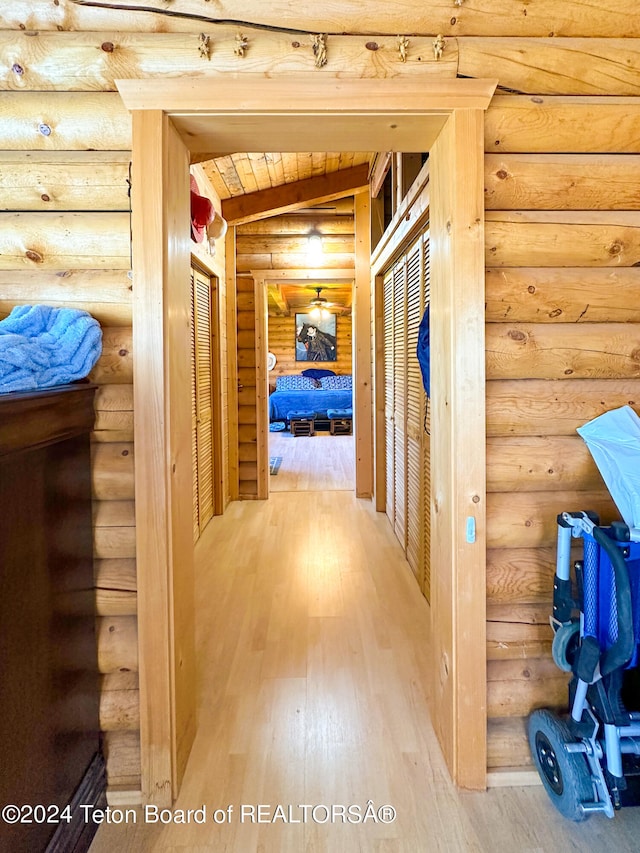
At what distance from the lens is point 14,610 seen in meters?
1.05

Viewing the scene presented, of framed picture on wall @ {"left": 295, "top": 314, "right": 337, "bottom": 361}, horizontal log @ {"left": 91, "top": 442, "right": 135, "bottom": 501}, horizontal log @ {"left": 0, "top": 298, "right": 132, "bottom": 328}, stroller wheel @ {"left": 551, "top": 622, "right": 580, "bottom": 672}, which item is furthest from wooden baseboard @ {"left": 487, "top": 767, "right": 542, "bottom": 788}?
framed picture on wall @ {"left": 295, "top": 314, "right": 337, "bottom": 361}

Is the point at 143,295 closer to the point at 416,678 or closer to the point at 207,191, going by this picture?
the point at 416,678

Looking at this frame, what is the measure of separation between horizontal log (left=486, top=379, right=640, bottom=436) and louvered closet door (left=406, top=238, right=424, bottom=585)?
1092mm

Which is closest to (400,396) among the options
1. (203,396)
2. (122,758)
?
(203,396)

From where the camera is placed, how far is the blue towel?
3.59 ft

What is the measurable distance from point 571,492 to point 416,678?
3.43ft

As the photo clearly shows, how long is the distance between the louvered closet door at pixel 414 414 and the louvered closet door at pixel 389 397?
0.67 m

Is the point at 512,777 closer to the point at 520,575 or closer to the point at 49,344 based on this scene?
the point at 520,575

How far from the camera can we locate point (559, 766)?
127cm

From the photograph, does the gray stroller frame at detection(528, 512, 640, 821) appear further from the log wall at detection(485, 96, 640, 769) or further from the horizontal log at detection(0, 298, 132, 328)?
the horizontal log at detection(0, 298, 132, 328)

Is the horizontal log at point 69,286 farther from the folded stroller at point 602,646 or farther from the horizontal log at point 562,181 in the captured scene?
the folded stroller at point 602,646

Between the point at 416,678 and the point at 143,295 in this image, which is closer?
the point at 143,295

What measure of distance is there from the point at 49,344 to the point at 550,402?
1458 millimetres

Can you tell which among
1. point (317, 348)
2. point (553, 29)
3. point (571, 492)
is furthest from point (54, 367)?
point (317, 348)
